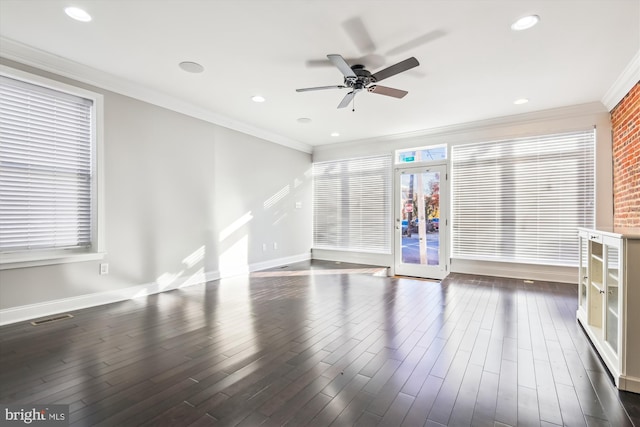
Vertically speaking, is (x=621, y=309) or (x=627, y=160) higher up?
(x=627, y=160)

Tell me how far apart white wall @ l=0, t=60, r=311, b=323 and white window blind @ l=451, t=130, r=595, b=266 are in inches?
145

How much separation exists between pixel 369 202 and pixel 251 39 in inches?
177

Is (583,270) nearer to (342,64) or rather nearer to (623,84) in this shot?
(623,84)

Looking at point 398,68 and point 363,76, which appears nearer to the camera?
point 398,68

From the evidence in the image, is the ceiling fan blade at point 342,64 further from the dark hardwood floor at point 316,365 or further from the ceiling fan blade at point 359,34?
the dark hardwood floor at point 316,365

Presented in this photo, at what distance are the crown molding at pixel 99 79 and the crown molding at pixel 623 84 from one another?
208 inches

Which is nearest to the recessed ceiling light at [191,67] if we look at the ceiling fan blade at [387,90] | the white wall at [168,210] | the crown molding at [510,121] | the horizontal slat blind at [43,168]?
the white wall at [168,210]

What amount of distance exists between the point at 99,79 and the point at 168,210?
1805mm

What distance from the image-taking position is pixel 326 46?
298cm

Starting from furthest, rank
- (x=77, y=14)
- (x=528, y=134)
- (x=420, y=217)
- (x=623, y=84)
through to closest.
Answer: (x=420, y=217) → (x=528, y=134) → (x=623, y=84) → (x=77, y=14)

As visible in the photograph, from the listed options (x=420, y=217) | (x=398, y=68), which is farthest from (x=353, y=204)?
(x=398, y=68)

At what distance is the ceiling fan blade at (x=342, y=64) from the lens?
9.01 feet

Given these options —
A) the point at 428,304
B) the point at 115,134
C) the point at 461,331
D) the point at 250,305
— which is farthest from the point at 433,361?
the point at 115,134

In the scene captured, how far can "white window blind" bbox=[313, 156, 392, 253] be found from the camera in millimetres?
6602
